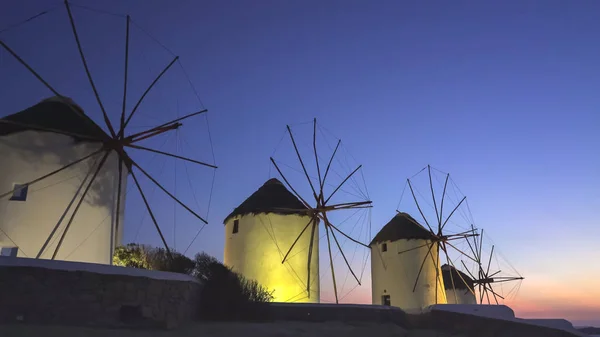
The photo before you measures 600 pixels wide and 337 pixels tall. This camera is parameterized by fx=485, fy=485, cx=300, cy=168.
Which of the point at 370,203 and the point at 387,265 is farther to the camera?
the point at 387,265

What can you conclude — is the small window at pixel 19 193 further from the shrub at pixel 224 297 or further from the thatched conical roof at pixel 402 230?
the thatched conical roof at pixel 402 230

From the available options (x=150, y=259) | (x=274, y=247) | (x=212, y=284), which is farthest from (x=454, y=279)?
(x=212, y=284)

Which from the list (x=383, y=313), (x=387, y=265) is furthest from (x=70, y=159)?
Result: (x=387, y=265)

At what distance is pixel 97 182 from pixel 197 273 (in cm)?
367

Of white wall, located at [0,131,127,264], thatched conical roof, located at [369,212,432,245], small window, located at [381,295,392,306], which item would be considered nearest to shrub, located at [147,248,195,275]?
white wall, located at [0,131,127,264]

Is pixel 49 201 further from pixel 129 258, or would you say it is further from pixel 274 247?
pixel 274 247

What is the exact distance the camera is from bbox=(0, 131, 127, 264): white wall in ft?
38.2

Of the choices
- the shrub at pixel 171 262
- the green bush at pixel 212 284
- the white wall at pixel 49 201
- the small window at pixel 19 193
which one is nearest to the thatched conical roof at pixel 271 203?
the green bush at pixel 212 284

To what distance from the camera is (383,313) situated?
14.6 meters

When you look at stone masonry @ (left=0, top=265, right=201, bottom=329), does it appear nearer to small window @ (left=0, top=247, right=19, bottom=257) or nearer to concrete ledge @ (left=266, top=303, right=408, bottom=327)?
concrete ledge @ (left=266, top=303, right=408, bottom=327)

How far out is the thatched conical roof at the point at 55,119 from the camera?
12586 millimetres

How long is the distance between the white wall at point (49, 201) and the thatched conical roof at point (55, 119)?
35 centimetres

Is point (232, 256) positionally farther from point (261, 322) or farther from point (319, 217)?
point (261, 322)

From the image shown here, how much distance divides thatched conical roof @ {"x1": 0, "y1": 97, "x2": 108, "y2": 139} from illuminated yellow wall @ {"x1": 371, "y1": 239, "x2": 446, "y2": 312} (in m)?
17.4
